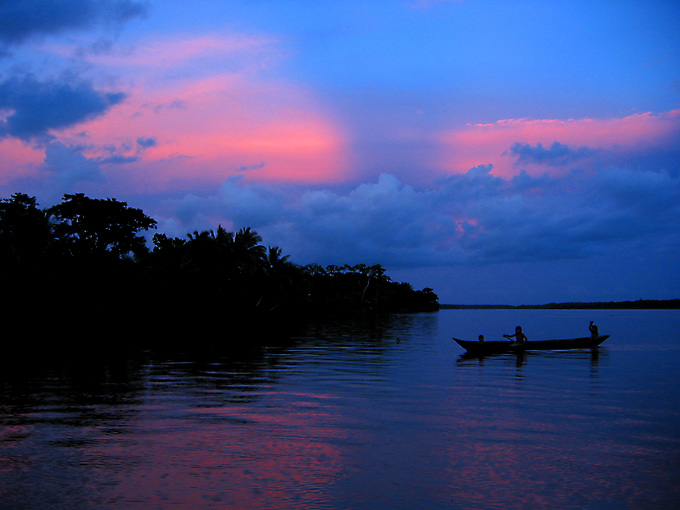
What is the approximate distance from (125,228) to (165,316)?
11101 mm

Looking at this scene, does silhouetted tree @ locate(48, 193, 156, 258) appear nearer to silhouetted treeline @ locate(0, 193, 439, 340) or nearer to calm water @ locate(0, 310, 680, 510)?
silhouetted treeline @ locate(0, 193, 439, 340)

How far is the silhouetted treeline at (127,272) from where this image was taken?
157ft

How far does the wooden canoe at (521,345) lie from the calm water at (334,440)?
886cm

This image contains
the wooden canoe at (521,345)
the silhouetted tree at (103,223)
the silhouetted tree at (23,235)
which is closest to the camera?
the wooden canoe at (521,345)

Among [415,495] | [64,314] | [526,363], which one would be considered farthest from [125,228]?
[415,495]

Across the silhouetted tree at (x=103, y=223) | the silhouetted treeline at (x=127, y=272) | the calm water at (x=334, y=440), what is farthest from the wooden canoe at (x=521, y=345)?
the silhouetted tree at (x=103, y=223)

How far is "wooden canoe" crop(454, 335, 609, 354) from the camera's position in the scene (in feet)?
110

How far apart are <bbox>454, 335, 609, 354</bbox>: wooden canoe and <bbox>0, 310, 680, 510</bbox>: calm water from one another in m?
8.86

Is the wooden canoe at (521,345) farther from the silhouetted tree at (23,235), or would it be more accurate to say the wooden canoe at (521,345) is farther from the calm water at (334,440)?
the silhouetted tree at (23,235)

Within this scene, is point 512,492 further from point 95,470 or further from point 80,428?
point 80,428

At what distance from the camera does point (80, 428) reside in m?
13.3

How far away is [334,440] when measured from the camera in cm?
1259

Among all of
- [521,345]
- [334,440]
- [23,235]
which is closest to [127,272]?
[23,235]

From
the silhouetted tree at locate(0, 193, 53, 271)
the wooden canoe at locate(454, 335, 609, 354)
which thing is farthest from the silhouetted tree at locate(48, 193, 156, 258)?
the wooden canoe at locate(454, 335, 609, 354)
